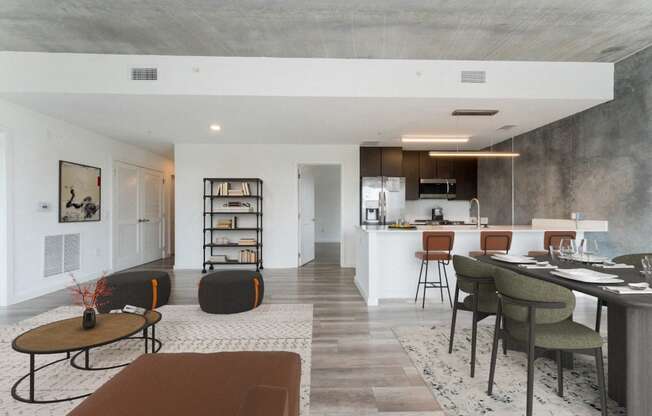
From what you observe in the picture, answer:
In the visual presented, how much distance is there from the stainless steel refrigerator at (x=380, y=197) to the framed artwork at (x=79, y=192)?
5071 millimetres

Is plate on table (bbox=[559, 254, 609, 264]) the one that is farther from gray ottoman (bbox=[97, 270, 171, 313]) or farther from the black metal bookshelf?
the black metal bookshelf

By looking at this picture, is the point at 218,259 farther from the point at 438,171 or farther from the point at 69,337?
the point at 438,171

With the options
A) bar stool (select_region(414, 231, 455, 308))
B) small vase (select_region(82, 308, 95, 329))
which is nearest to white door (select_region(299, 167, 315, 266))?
bar stool (select_region(414, 231, 455, 308))

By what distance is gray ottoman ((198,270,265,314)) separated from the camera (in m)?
3.76

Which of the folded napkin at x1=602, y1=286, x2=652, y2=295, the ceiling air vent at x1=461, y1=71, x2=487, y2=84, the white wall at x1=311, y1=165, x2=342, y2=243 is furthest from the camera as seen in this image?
the white wall at x1=311, y1=165, x2=342, y2=243

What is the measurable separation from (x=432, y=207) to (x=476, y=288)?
6139 mm

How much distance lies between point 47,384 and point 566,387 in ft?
11.9

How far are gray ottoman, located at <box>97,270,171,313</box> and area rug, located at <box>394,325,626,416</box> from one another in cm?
285

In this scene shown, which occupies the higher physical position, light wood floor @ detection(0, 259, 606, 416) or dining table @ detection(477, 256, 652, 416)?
dining table @ detection(477, 256, 652, 416)

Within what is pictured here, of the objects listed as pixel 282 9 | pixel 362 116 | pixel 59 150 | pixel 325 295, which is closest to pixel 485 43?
pixel 362 116

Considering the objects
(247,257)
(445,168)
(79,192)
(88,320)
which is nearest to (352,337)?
(88,320)

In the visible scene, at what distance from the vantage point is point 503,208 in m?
6.82

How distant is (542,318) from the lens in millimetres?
1883

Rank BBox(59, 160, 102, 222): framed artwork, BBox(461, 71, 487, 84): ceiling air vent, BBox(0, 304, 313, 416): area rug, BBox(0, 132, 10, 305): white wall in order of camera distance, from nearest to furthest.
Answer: BBox(0, 304, 313, 416): area rug < BBox(461, 71, 487, 84): ceiling air vent < BBox(0, 132, 10, 305): white wall < BBox(59, 160, 102, 222): framed artwork
